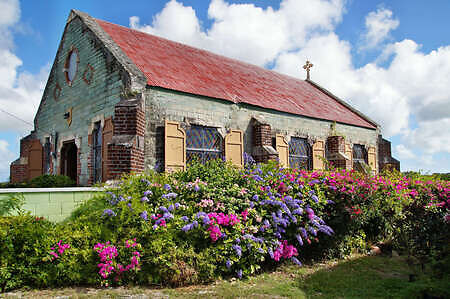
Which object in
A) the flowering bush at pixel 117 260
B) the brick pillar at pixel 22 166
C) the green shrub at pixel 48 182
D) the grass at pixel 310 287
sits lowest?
the grass at pixel 310 287

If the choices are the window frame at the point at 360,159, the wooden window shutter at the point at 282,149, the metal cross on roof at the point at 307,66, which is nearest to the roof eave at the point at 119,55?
the wooden window shutter at the point at 282,149

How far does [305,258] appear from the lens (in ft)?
22.1

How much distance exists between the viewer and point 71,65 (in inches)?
505

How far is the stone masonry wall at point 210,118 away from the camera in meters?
9.79

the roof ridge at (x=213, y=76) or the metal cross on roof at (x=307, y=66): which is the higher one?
the metal cross on roof at (x=307, y=66)

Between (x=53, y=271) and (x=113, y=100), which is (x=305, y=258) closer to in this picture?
(x=53, y=271)

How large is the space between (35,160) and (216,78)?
8.39 meters

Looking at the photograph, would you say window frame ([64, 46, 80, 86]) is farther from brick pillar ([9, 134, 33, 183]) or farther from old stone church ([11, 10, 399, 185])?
brick pillar ([9, 134, 33, 183])

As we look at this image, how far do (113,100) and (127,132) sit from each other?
66.9 inches

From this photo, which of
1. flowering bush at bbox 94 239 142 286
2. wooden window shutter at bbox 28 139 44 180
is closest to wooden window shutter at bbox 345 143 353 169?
flowering bush at bbox 94 239 142 286

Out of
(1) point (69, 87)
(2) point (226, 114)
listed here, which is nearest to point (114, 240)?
(2) point (226, 114)

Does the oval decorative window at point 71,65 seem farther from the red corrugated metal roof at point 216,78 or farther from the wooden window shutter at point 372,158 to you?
the wooden window shutter at point 372,158

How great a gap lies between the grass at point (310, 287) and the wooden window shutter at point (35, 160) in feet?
34.3

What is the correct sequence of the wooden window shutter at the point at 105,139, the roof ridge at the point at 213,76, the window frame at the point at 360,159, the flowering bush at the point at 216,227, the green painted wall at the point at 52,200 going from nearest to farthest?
the flowering bush at the point at 216,227 < the green painted wall at the point at 52,200 < the wooden window shutter at the point at 105,139 < the roof ridge at the point at 213,76 < the window frame at the point at 360,159
